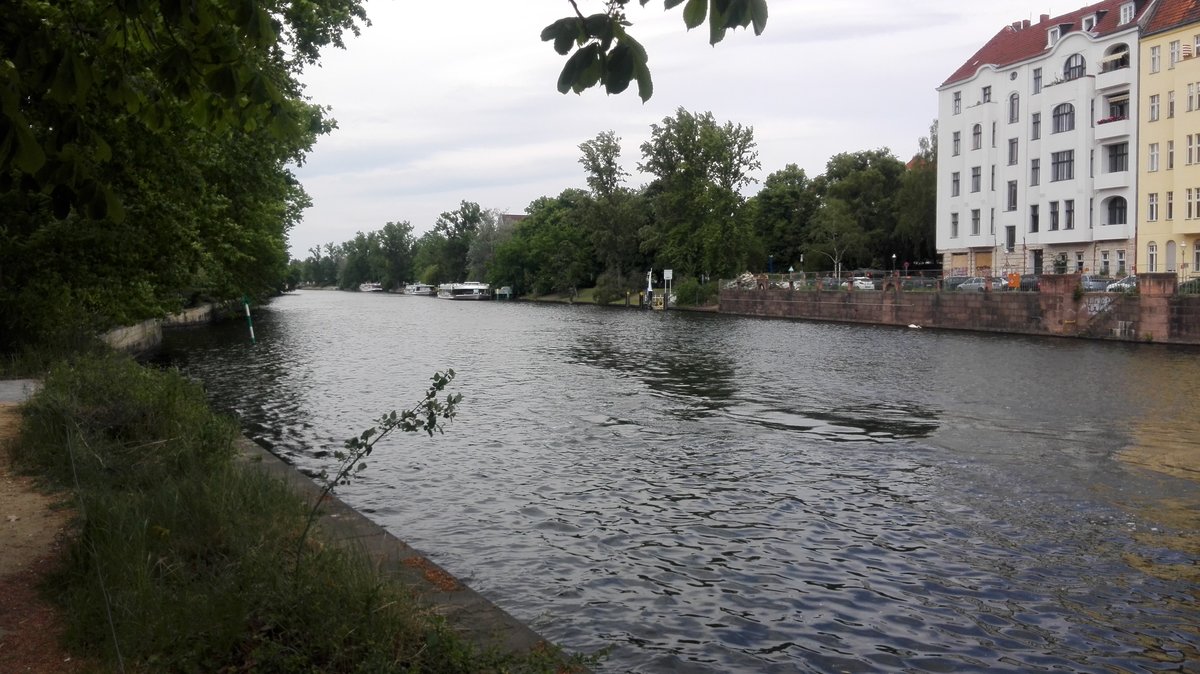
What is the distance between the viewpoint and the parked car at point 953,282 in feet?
173

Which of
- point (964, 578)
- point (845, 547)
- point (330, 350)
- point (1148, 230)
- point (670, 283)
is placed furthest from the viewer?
point (670, 283)

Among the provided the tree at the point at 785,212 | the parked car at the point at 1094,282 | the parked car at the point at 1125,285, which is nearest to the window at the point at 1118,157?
the parked car at the point at 1094,282

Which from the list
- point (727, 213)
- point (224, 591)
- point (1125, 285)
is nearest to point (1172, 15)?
point (1125, 285)

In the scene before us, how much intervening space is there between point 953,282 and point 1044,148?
1444 centimetres

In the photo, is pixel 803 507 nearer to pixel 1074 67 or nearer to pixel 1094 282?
pixel 1094 282

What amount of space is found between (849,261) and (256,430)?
75760 millimetres

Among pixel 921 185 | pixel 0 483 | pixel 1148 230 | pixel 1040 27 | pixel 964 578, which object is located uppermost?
pixel 1040 27

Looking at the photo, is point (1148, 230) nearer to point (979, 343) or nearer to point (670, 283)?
point (979, 343)

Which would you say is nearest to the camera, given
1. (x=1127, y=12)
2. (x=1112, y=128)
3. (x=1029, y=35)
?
(x=1112, y=128)

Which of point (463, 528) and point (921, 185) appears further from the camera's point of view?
point (921, 185)

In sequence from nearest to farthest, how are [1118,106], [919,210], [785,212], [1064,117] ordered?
[1118,106] → [1064,117] → [919,210] → [785,212]

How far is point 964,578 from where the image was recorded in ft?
30.5

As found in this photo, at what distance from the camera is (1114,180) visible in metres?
55.9

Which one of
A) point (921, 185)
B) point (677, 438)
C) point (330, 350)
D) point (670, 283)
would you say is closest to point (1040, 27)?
point (921, 185)
